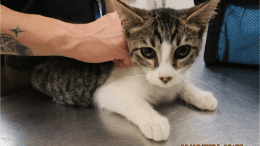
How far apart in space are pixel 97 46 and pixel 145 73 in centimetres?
23

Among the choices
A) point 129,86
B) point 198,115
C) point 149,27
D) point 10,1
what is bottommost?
point 198,115

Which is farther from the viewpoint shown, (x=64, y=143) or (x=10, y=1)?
(x=10, y=1)

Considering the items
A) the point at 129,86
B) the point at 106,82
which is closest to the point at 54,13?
the point at 106,82

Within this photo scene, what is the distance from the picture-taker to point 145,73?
2.36 ft

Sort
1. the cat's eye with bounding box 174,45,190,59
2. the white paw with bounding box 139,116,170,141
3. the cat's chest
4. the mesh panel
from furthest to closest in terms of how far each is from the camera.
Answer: the mesh panel → the cat's chest → the cat's eye with bounding box 174,45,190,59 → the white paw with bounding box 139,116,170,141

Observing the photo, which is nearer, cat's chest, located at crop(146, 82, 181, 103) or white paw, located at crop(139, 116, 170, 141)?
white paw, located at crop(139, 116, 170, 141)

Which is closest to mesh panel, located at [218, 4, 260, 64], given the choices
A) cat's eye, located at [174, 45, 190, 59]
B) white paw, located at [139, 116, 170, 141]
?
cat's eye, located at [174, 45, 190, 59]

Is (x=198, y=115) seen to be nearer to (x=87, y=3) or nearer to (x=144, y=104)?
(x=144, y=104)

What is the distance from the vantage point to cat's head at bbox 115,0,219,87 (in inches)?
24.8

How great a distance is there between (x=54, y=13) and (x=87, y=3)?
203 mm

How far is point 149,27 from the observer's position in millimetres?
667

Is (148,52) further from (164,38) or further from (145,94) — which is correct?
(145,94)

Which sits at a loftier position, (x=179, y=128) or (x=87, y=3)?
(x=87, y=3)

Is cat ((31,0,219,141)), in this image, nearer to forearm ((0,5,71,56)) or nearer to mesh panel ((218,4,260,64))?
forearm ((0,5,71,56))
